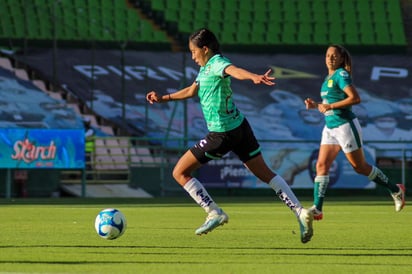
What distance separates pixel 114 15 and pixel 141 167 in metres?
8.64

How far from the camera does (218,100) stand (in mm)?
10414

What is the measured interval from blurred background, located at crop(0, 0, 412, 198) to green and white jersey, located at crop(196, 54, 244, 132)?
694 inches

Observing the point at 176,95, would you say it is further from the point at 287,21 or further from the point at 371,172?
the point at 287,21

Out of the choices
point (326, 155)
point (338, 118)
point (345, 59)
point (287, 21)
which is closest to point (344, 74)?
point (345, 59)

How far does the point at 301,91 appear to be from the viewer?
116 feet

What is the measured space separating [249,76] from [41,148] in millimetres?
19137

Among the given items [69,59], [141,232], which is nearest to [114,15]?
[69,59]

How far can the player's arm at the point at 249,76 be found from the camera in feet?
29.2

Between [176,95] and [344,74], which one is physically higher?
[176,95]

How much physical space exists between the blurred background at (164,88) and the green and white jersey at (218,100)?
17.6 meters

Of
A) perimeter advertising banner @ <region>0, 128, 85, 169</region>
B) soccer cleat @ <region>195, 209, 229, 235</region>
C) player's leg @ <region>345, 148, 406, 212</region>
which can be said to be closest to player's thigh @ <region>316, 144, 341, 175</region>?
player's leg @ <region>345, 148, 406, 212</region>

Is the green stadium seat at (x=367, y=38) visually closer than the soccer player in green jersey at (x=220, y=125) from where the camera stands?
No

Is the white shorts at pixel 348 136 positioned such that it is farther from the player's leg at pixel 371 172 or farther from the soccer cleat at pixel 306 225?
the soccer cleat at pixel 306 225

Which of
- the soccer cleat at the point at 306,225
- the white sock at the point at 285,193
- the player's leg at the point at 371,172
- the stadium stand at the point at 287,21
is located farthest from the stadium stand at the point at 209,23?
the soccer cleat at the point at 306,225
